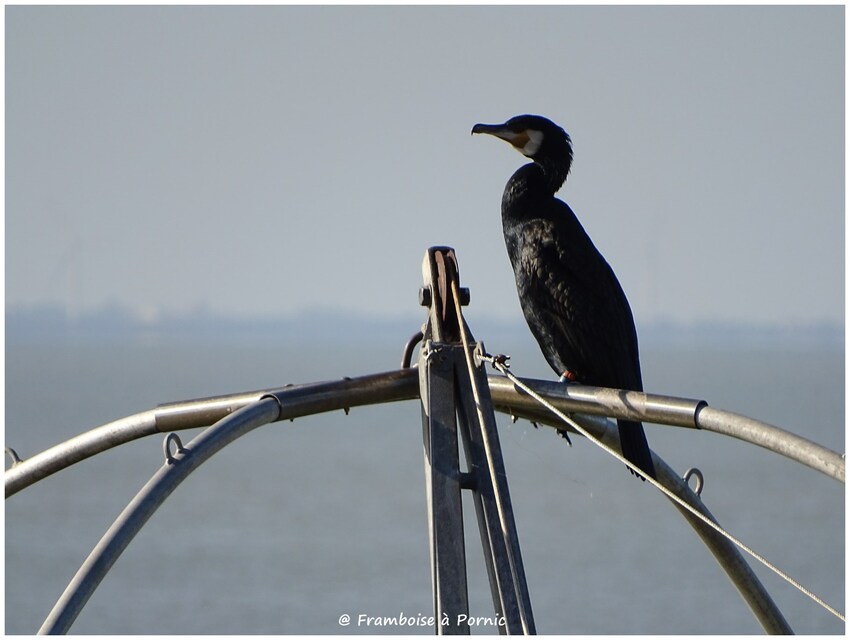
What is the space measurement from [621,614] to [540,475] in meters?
28.5

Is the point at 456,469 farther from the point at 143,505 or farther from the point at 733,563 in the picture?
the point at 733,563

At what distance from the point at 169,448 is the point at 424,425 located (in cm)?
62

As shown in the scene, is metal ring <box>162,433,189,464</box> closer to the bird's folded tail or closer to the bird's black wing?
the bird's folded tail

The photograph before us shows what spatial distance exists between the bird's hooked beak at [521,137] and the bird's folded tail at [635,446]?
1811 millimetres

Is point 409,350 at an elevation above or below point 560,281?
below

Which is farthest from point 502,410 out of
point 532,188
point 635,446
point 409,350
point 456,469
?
point 532,188

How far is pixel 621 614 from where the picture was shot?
112ft

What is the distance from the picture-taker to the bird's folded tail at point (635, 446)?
4.92 meters

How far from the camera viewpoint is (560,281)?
6.13 meters

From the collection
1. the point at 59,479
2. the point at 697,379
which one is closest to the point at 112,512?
the point at 59,479

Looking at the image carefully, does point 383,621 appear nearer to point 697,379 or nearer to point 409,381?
point 409,381

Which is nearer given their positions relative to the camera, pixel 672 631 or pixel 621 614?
pixel 672 631

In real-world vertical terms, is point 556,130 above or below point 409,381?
above

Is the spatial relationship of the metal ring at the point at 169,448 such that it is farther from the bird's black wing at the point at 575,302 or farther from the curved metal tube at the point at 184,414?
the bird's black wing at the point at 575,302
